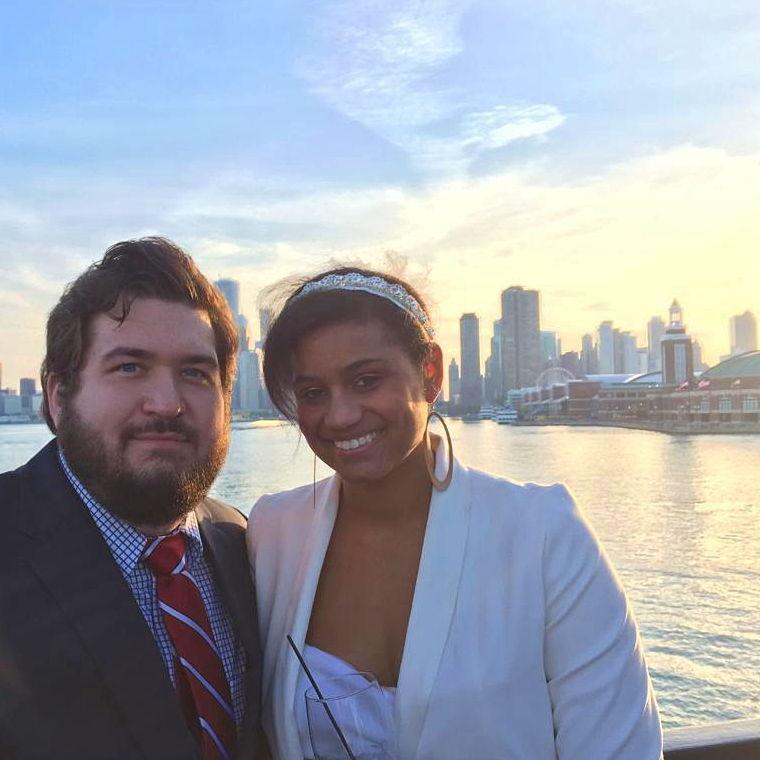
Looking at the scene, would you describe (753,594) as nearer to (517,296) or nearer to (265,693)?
(265,693)

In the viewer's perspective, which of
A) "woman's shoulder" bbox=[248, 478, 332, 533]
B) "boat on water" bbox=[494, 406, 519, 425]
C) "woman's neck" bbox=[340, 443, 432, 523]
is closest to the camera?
"woman's neck" bbox=[340, 443, 432, 523]

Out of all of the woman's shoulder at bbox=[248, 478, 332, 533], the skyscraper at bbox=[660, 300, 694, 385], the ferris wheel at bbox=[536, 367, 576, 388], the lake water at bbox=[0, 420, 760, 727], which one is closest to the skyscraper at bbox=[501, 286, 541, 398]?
the ferris wheel at bbox=[536, 367, 576, 388]

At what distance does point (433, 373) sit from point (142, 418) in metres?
0.76

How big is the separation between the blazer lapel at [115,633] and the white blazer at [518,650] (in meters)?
0.36

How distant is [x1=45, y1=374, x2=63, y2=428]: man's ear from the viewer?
6.61ft

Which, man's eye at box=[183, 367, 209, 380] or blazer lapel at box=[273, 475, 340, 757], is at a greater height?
man's eye at box=[183, 367, 209, 380]

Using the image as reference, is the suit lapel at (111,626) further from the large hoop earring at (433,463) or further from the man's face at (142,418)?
the large hoop earring at (433,463)

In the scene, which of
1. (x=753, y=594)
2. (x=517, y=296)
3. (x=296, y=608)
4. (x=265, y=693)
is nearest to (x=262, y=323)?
(x=296, y=608)

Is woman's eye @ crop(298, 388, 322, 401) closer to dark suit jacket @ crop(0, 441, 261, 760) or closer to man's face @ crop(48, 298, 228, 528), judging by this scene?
man's face @ crop(48, 298, 228, 528)

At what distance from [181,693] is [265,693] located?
0.36 m

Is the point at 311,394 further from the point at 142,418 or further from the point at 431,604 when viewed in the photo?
the point at 431,604

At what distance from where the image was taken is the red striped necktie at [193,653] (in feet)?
5.92

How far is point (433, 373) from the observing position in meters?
2.21

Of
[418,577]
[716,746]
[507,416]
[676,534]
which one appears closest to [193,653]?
[418,577]
